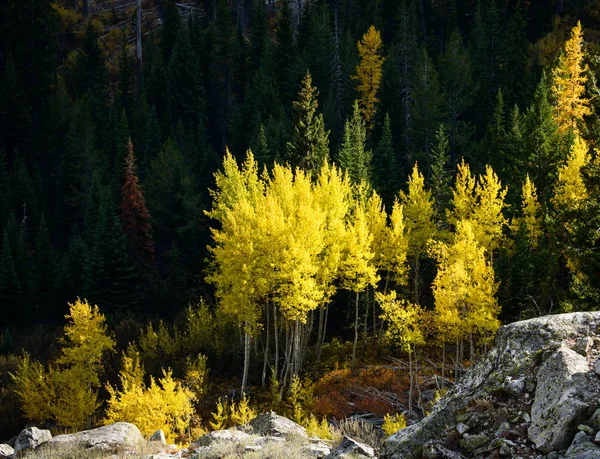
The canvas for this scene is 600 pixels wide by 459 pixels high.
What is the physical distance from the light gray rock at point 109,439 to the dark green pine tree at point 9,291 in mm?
31024

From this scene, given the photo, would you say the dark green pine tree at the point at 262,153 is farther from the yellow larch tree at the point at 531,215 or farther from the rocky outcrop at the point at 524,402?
the rocky outcrop at the point at 524,402

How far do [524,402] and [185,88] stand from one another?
208ft

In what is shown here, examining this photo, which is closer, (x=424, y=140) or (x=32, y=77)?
(x=424, y=140)

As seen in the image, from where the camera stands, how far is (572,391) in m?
6.50

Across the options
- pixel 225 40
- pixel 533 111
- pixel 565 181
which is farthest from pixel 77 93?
pixel 565 181

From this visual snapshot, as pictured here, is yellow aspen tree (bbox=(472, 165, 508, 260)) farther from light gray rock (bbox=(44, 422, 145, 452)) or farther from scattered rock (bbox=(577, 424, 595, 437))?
scattered rock (bbox=(577, 424, 595, 437))

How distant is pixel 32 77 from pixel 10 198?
75.0 feet

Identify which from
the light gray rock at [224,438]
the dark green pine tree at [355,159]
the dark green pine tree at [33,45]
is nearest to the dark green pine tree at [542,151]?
the dark green pine tree at [355,159]

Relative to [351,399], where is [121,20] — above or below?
above

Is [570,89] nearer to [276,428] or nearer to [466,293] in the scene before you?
[466,293]

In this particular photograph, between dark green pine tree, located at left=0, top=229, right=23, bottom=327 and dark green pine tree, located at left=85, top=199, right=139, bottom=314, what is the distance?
18.0 feet

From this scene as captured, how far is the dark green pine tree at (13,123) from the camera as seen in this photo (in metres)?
63.8

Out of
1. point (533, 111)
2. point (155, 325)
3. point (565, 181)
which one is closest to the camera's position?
point (565, 181)

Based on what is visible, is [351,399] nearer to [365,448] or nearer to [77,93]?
[365,448]
